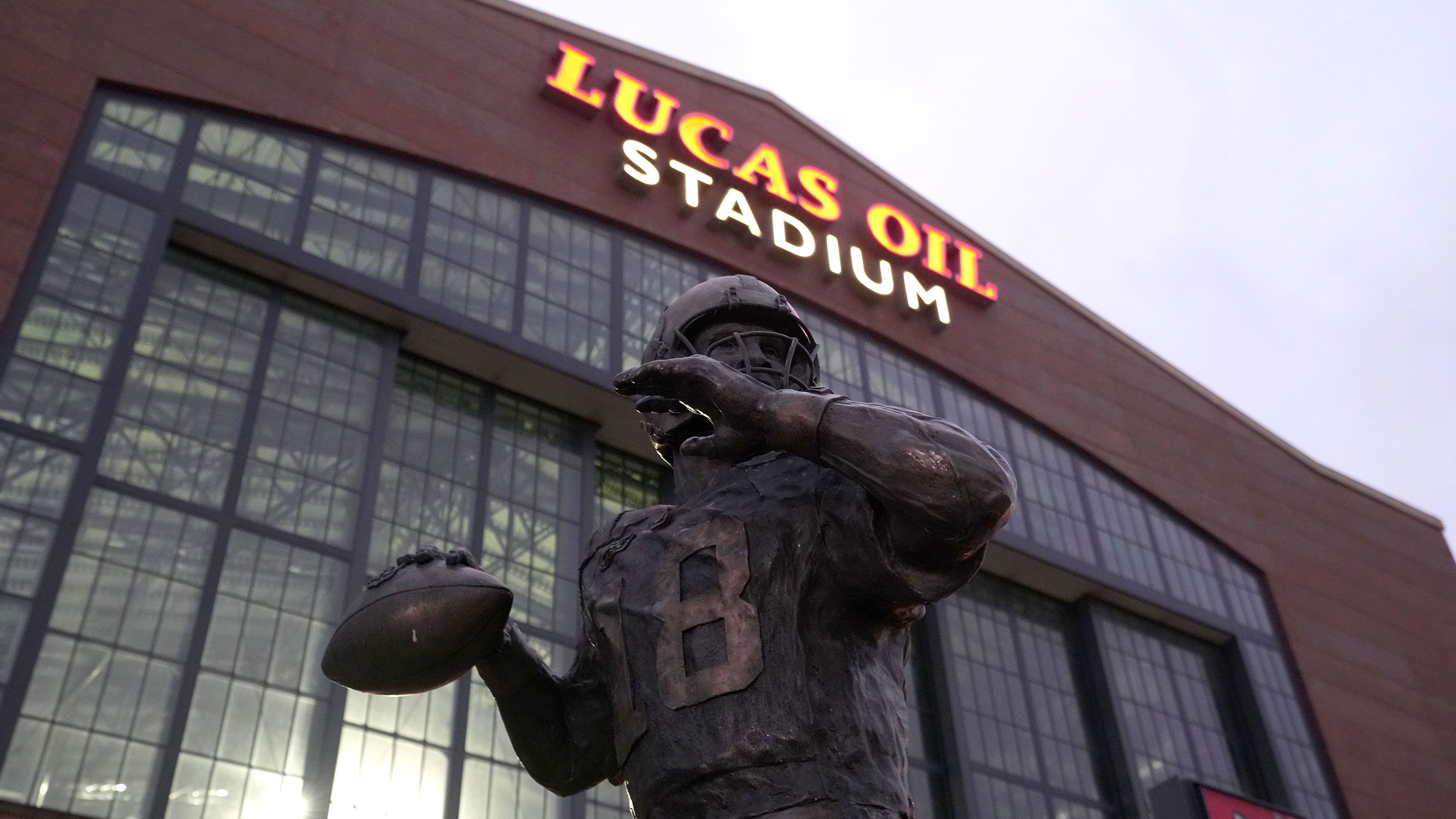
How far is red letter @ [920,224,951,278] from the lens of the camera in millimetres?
27250

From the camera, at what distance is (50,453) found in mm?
14320

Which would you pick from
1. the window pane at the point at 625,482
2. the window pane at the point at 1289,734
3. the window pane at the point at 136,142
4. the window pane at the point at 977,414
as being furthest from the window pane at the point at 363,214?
the window pane at the point at 1289,734

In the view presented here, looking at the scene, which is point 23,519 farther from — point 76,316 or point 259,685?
point 259,685

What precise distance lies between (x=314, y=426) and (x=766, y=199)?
10832 millimetres

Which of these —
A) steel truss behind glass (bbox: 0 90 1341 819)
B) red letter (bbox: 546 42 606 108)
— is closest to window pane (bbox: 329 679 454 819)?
steel truss behind glass (bbox: 0 90 1341 819)

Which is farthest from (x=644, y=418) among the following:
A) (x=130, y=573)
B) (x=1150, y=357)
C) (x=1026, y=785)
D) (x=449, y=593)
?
(x=1150, y=357)

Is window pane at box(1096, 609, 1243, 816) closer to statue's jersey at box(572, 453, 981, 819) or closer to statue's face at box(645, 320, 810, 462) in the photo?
statue's face at box(645, 320, 810, 462)

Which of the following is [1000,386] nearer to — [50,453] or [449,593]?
[50,453]

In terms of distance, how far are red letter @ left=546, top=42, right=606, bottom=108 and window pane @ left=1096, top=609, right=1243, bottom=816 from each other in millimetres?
13328

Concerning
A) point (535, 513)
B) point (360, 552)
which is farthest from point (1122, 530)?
point (360, 552)

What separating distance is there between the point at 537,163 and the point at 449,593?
19.2 m

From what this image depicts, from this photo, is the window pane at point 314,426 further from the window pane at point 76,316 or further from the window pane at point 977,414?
the window pane at point 977,414

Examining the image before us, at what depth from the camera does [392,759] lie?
15188 mm

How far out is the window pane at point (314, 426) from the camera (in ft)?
52.7
